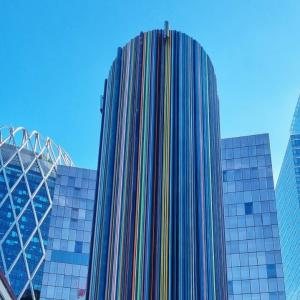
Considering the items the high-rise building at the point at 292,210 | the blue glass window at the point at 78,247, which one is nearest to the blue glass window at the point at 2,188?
the blue glass window at the point at 78,247

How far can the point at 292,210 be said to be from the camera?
160m

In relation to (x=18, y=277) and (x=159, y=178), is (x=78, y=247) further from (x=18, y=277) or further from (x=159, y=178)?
(x=159, y=178)

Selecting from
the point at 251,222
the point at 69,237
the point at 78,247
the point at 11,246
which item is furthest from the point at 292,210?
Answer: the point at 69,237

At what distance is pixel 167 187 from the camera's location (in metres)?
41.8

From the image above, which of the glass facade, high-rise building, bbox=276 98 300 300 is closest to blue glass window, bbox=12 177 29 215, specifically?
the glass facade

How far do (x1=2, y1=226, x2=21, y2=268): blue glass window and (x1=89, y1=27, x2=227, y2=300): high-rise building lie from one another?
318 ft

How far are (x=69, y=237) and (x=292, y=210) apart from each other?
87.9 metres

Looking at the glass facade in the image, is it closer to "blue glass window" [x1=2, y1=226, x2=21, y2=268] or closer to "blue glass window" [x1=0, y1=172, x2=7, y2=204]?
"blue glass window" [x1=2, y1=226, x2=21, y2=268]

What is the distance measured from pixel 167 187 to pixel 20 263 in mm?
102430

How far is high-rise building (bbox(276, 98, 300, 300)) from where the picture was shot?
496ft

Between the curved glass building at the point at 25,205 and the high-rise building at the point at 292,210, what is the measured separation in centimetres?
6665

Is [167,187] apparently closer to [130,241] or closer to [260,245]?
[130,241]

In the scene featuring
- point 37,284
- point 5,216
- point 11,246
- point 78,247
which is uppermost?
point 5,216

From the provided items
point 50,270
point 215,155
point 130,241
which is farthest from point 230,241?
point 130,241
